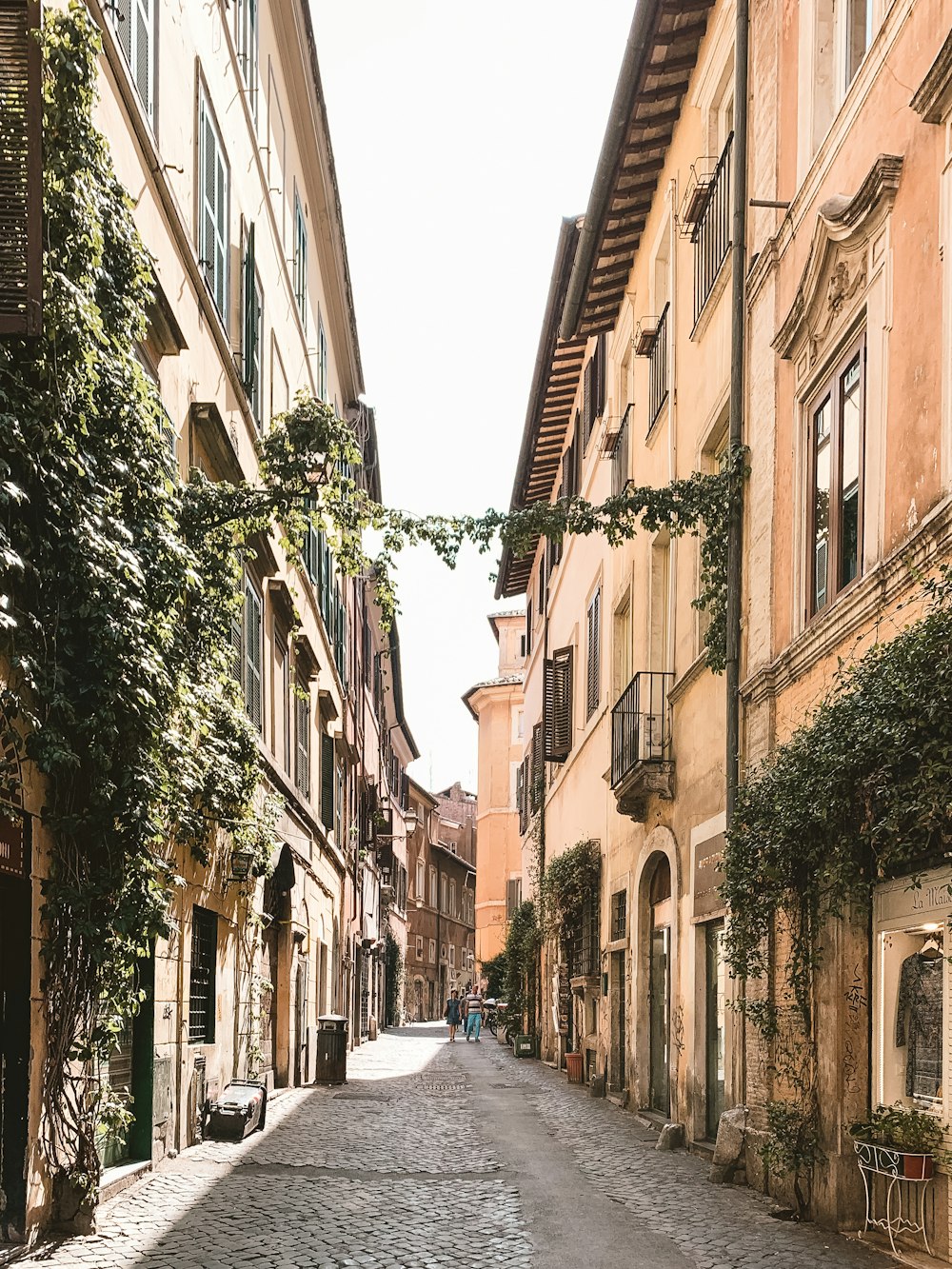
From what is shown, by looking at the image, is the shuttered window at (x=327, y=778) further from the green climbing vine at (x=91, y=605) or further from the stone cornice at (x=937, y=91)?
the stone cornice at (x=937, y=91)

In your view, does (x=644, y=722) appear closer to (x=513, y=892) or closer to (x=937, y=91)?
(x=937, y=91)

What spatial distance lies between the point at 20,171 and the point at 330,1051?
16695 mm

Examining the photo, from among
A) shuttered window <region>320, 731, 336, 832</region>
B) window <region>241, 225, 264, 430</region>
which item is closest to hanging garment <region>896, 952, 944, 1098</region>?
window <region>241, 225, 264, 430</region>

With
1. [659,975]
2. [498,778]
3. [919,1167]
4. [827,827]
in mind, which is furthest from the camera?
[498,778]

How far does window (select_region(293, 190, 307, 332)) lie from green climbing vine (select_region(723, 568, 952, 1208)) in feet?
39.7

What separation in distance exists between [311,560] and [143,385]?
573 inches

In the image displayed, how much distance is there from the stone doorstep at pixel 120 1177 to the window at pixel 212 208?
293 inches

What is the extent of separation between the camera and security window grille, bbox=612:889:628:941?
20.0m

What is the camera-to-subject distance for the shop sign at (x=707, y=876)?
13422mm

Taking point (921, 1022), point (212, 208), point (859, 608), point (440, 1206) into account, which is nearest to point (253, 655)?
point (212, 208)

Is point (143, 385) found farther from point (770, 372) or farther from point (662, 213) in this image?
point (662, 213)

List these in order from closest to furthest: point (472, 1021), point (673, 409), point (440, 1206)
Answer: point (440, 1206) → point (673, 409) → point (472, 1021)

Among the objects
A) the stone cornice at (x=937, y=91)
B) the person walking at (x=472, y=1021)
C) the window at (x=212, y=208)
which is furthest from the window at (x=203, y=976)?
the person walking at (x=472, y=1021)

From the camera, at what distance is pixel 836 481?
1041 centimetres
